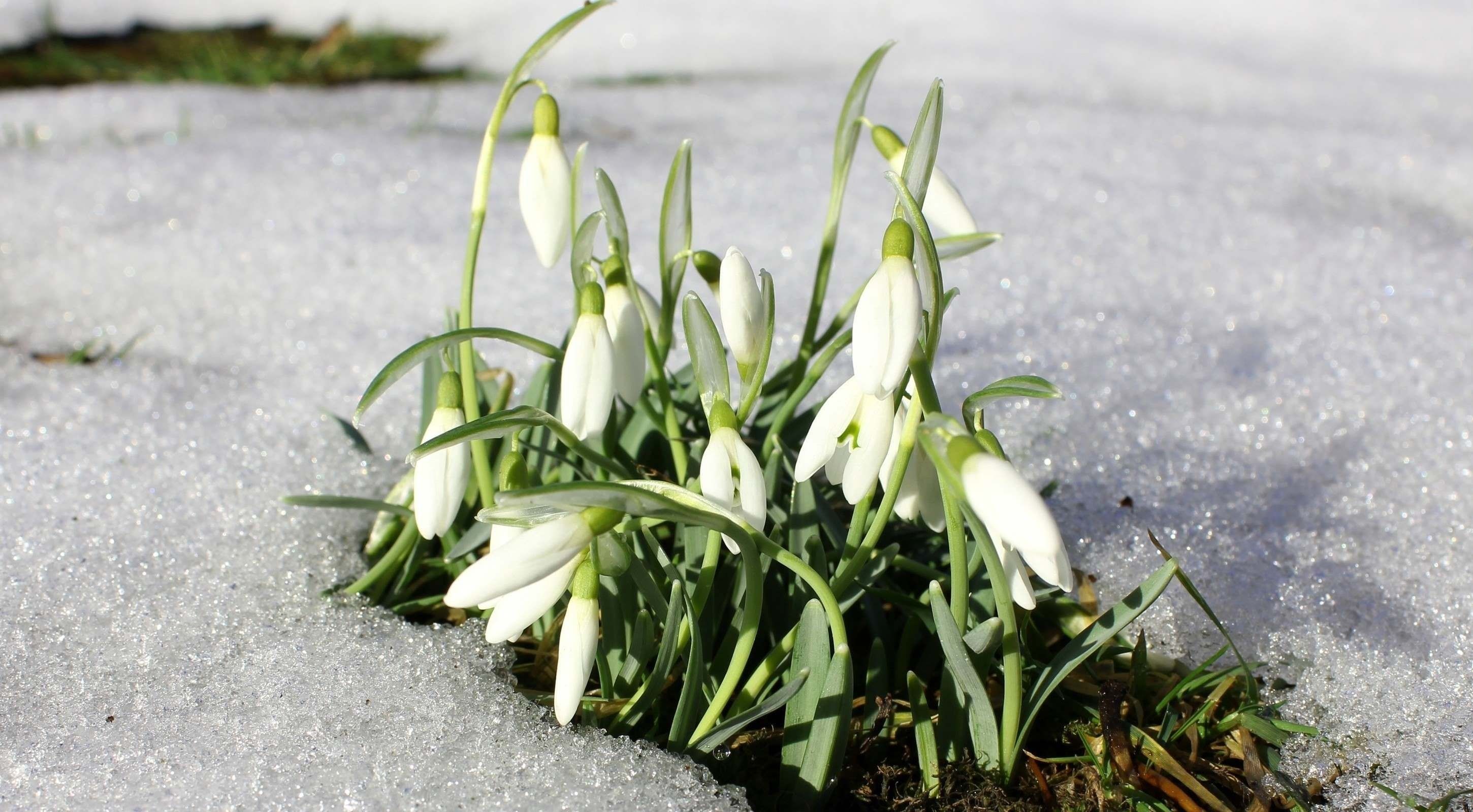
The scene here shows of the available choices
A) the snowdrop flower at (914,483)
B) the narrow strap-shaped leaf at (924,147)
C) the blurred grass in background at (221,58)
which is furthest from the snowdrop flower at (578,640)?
the blurred grass in background at (221,58)

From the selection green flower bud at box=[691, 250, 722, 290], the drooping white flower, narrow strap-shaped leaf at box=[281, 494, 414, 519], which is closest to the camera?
the drooping white flower

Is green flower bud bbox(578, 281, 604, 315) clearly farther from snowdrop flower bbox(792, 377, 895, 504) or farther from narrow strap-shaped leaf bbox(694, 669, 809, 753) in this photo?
narrow strap-shaped leaf bbox(694, 669, 809, 753)

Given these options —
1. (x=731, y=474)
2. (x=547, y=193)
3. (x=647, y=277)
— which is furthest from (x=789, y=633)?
(x=647, y=277)

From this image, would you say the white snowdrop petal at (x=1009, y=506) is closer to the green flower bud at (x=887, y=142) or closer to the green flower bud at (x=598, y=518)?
the green flower bud at (x=598, y=518)

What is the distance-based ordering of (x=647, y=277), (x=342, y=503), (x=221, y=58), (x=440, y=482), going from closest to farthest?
(x=440, y=482) < (x=342, y=503) < (x=647, y=277) < (x=221, y=58)

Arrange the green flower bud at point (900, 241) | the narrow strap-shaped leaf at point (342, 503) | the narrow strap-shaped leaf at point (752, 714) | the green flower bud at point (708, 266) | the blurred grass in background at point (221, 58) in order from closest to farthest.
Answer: the green flower bud at point (900, 241)
the narrow strap-shaped leaf at point (752, 714)
the green flower bud at point (708, 266)
the narrow strap-shaped leaf at point (342, 503)
the blurred grass in background at point (221, 58)

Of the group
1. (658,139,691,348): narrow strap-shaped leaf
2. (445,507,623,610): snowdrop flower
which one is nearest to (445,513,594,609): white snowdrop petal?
(445,507,623,610): snowdrop flower

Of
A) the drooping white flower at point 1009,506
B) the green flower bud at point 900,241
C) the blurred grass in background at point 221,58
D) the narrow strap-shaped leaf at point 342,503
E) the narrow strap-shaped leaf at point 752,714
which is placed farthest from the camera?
the blurred grass in background at point 221,58

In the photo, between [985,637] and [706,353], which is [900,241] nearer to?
[706,353]
